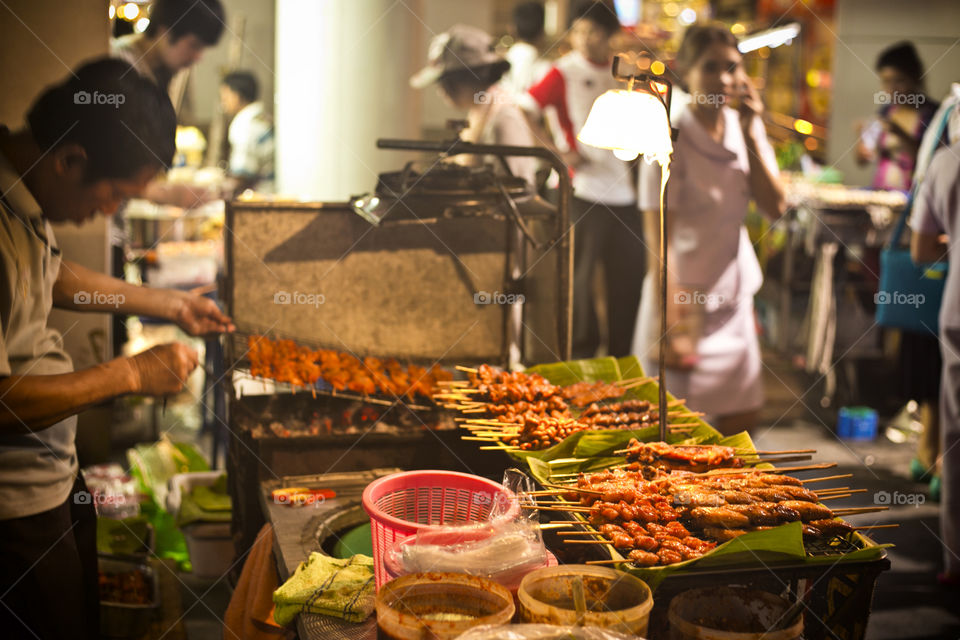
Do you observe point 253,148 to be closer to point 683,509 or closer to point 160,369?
point 160,369

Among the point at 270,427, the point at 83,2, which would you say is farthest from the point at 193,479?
the point at 83,2

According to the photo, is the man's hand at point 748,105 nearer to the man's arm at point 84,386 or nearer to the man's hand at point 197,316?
the man's hand at point 197,316

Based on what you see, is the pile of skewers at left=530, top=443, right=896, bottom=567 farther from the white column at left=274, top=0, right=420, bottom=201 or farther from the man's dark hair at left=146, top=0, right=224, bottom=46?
the man's dark hair at left=146, top=0, right=224, bottom=46

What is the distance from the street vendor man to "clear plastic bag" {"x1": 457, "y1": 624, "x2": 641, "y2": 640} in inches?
53.4

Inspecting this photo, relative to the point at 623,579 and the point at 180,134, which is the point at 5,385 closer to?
the point at 623,579

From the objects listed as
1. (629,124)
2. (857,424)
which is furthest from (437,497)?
(857,424)

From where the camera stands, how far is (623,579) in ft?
6.78

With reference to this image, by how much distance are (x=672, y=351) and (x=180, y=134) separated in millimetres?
6376

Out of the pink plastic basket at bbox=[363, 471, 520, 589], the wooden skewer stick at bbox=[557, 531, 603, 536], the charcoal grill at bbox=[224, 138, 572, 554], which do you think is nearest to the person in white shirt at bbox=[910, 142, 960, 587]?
the charcoal grill at bbox=[224, 138, 572, 554]

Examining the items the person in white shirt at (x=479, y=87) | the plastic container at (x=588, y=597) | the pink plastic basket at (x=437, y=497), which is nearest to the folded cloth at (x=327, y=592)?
the pink plastic basket at (x=437, y=497)

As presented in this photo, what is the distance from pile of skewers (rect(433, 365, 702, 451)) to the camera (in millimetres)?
3084

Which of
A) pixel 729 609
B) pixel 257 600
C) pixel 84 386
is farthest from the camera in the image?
pixel 257 600

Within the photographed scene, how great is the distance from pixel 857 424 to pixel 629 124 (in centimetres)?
493

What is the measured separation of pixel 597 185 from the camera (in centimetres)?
639
